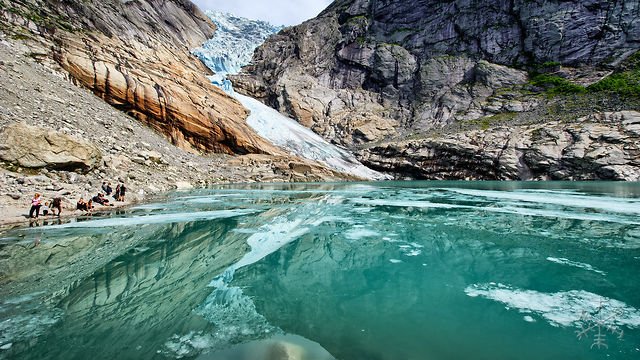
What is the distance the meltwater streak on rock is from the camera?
59.8m

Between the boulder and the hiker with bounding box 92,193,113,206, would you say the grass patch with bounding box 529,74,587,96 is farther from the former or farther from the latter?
the boulder

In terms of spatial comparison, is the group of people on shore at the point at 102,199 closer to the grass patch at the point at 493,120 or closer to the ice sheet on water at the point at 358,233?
the ice sheet on water at the point at 358,233

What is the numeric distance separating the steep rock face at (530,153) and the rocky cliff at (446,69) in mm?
664

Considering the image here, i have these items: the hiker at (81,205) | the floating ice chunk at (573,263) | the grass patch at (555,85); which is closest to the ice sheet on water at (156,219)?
the hiker at (81,205)

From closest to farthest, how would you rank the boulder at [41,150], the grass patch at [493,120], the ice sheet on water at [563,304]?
1. the ice sheet on water at [563,304]
2. the boulder at [41,150]
3. the grass patch at [493,120]

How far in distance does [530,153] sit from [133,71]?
203 feet

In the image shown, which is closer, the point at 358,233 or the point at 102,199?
the point at 358,233

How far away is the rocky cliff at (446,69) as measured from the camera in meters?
66.3

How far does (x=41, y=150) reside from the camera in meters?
19.3

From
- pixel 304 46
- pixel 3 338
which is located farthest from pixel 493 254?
pixel 304 46

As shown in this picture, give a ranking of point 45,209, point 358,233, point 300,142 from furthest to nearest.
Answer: point 300,142 < point 45,209 < point 358,233

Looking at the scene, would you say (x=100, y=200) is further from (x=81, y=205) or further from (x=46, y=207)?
Result: (x=46, y=207)

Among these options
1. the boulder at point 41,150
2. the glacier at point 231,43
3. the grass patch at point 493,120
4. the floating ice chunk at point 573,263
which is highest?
the glacier at point 231,43

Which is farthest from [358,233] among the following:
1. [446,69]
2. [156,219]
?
[446,69]
